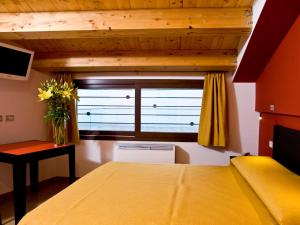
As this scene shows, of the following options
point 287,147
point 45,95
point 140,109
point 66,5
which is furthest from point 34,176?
point 287,147

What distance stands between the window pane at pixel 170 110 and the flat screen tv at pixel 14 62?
1.70 meters

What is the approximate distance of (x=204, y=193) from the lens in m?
1.68

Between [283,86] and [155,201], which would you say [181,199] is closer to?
[155,201]

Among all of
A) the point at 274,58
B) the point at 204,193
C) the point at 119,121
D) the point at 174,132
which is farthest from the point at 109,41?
the point at 204,193

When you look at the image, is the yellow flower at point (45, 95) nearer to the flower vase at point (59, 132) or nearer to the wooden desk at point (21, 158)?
the flower vase at point (59, 132)

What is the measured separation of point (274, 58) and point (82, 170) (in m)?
3.21

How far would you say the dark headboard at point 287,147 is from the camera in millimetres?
2074

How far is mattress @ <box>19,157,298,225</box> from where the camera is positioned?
4.25 feet

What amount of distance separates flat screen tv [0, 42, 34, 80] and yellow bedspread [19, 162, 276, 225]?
1.74 meters

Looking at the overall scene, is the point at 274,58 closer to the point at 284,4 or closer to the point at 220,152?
the point at 284,4

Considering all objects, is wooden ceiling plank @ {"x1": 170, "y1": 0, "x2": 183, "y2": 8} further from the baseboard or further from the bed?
the baseboard

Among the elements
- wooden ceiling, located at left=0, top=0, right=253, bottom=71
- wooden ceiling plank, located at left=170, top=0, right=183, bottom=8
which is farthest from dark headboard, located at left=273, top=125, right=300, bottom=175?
wooden ceiling plank, located at left=170, top=0, right=183, bottom=8

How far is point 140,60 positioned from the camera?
3.27m

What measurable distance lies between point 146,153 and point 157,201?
212 centimetres
